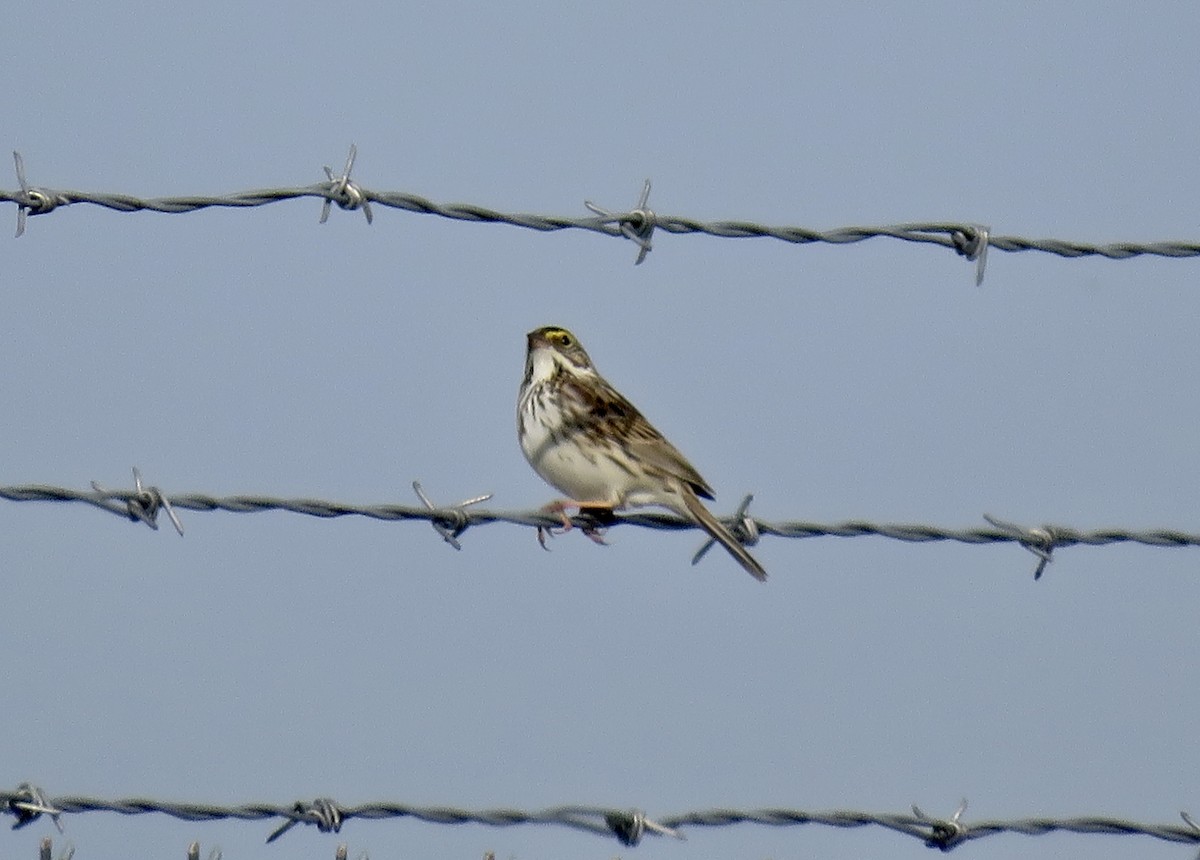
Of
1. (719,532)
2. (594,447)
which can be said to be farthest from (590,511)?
(719,532)

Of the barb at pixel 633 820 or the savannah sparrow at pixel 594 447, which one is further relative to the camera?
the savannah sparrow at pixel 594 447

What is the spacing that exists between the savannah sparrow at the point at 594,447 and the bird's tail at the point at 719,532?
0.07 feet

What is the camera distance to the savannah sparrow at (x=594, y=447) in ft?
28.0

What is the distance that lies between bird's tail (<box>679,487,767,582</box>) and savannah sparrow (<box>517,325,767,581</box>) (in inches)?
0.8

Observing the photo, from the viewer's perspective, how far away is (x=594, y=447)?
28.8 ft

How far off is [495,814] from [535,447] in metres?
4.05

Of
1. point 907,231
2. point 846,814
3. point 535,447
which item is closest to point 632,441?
point 535,447

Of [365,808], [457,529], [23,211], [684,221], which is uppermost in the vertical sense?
[684,221]

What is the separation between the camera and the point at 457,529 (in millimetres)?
5781

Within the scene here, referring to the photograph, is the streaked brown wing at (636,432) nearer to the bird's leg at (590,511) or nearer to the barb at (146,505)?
the bird's leg at (590,511)

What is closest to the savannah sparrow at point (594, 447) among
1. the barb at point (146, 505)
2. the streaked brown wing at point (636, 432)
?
the streaked brown wing at point (636, 432)

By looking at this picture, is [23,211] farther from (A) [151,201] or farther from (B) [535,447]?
(B) [535,447]

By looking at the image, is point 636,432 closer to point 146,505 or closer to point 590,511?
point 590,511

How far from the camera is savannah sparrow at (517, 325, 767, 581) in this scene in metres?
8.54
